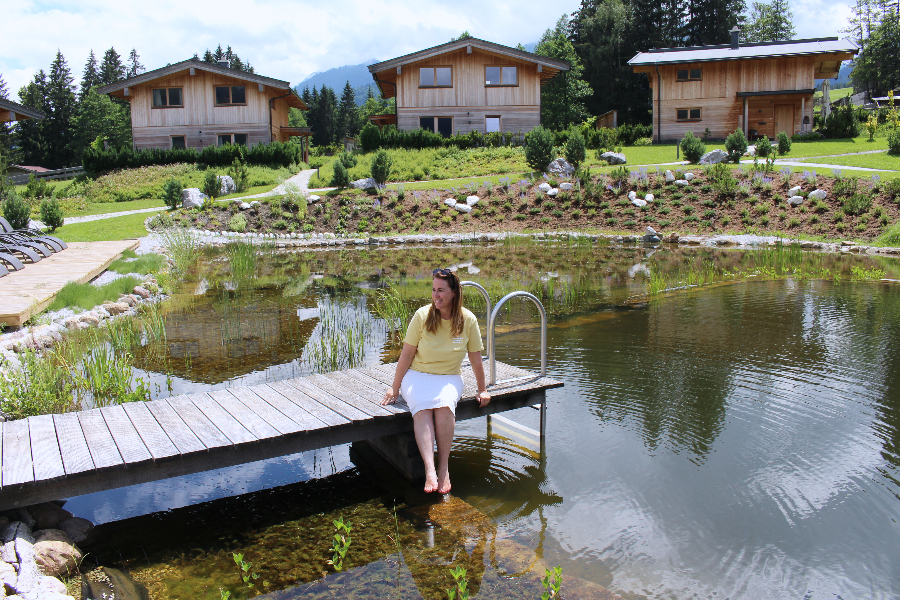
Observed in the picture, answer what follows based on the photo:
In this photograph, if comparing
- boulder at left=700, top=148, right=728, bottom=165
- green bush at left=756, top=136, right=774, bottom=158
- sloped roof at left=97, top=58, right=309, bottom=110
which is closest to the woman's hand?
boulder at left=700, top=148, right=728, bottom=165

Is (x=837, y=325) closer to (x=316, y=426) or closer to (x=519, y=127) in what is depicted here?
(x=316, y=426)

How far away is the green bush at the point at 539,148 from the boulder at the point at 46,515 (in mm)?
23592

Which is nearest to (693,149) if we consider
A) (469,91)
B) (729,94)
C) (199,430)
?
(729,94)

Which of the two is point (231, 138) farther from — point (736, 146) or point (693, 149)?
point (736, 146)

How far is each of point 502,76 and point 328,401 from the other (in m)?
35.3

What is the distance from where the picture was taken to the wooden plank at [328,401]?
4.93 m

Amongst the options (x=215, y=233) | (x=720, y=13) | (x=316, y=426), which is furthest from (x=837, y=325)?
(x=720, y=13)

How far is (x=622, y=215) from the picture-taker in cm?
2294

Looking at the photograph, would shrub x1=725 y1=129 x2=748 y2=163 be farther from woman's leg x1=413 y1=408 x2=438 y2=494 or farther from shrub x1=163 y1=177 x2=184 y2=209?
woman's leg x1=413 y1=408 x2=438 y2=494

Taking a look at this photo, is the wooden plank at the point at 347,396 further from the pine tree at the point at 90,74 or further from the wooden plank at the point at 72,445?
the pine tree at the point at 90,74

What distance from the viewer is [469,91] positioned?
37594mm

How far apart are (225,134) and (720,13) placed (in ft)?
135

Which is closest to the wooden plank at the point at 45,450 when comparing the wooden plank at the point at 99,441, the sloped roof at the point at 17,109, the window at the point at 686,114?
the wooden plank at the point at 99,441

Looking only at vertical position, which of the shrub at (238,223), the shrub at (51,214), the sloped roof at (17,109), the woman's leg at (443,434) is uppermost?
the sloped roof at (17,109)
